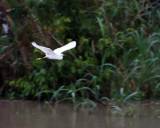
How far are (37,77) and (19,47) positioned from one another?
2.29 ft

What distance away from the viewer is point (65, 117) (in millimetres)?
4758

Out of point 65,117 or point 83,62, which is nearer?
point 65,117

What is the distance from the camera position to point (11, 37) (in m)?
5.70

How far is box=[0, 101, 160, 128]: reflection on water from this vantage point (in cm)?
436

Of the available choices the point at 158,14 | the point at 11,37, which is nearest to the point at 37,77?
the point at 11,37

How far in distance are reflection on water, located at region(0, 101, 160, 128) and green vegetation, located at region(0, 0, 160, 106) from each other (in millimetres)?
224

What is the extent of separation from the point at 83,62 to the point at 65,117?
1.11 m

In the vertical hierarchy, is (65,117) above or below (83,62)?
below

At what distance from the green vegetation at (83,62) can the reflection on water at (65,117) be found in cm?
22

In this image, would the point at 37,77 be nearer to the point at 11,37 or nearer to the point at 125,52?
the point at 11,37

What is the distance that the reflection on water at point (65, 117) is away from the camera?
4.36m

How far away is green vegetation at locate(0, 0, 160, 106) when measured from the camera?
17.5 ft

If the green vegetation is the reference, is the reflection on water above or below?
below

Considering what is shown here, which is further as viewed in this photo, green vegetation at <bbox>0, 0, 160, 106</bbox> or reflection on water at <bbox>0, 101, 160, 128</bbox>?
green vegetation at <bbox>0, 0, 160, 106</bbox>
